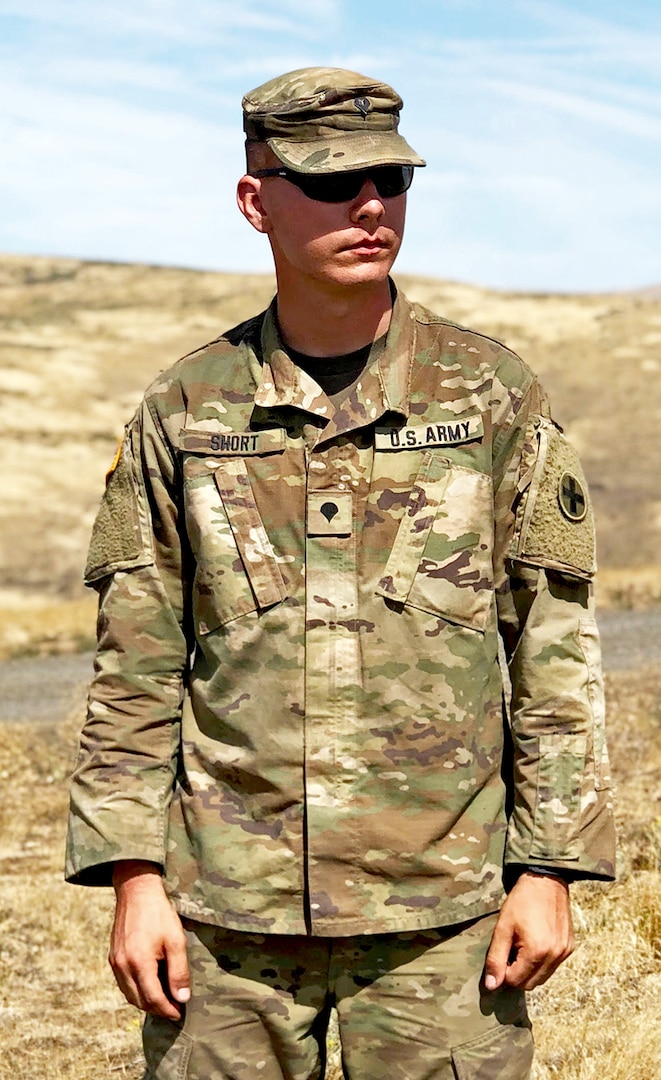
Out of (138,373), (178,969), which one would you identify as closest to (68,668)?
(178,969)

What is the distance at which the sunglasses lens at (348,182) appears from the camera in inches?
99.0

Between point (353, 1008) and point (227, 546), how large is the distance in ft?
2.81

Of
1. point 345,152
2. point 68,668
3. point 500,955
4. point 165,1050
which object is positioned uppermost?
point 345,152

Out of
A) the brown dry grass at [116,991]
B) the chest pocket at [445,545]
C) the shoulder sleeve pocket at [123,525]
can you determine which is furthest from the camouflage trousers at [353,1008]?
the brown dry grass at [116,991]

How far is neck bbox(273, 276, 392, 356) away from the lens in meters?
2.57

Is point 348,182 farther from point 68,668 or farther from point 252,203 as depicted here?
point 68,668

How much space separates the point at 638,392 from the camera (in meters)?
34.5

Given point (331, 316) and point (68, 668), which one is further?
point (68, 668)

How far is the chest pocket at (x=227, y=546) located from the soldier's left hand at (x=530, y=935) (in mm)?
678

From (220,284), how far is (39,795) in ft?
124

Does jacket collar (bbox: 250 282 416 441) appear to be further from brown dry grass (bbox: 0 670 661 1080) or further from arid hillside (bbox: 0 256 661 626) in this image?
arid hillside (bbox: 0 256 661 626)

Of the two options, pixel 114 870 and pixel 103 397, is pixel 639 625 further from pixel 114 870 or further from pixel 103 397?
pixel 103 397

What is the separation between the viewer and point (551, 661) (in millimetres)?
2521

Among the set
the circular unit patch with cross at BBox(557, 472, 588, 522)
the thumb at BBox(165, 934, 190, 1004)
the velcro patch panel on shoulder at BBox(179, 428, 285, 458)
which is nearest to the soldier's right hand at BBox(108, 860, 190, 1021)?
the thumb at BBox(165, 934, 190, 1004)
